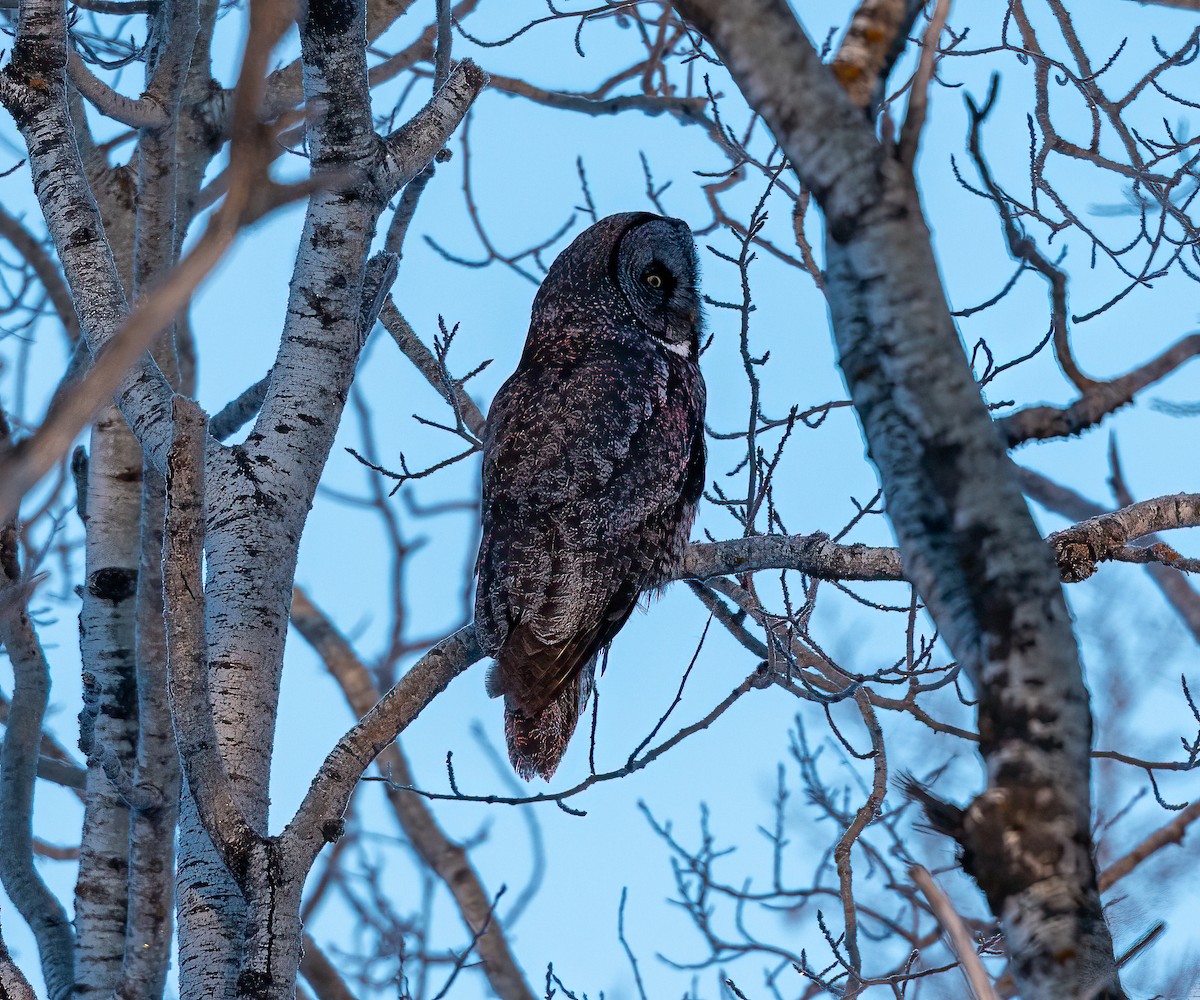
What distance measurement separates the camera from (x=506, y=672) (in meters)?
4.18

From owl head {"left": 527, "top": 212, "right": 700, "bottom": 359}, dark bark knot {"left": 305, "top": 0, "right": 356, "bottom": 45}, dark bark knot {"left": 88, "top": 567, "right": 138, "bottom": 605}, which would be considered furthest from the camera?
owl head {"left": 527, "top": 212, "right": 700, "bottom": 359}

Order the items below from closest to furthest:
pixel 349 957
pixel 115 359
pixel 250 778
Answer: pixel 115 359, pixel 250 778, pixel 349 957

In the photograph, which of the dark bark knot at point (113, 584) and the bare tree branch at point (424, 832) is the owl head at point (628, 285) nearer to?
the dark bark knot at point (113, 584)

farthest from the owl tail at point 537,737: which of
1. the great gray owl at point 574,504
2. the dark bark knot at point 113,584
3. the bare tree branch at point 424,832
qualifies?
the bare tree branch at point 424,832

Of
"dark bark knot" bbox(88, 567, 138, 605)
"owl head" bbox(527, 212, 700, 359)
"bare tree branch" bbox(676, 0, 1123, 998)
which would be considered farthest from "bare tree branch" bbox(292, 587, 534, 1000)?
"bare tree branch" bbox(676, 0, 1123, 998)

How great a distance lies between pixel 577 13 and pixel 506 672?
2.46 m

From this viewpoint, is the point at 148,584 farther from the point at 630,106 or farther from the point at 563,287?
the point at 630,106

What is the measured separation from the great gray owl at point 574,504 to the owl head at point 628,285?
0.15ft

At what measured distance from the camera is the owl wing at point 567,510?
13.9ft

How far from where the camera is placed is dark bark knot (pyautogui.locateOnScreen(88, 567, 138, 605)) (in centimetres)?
419

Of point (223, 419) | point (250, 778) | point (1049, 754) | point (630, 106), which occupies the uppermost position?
point (630, 106)

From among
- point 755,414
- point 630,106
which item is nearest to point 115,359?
point 755,414

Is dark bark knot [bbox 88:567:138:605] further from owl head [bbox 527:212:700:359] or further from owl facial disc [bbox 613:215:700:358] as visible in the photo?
owl facial disc [bbox 613:215:700:358]

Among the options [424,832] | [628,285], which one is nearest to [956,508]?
[628,285]
